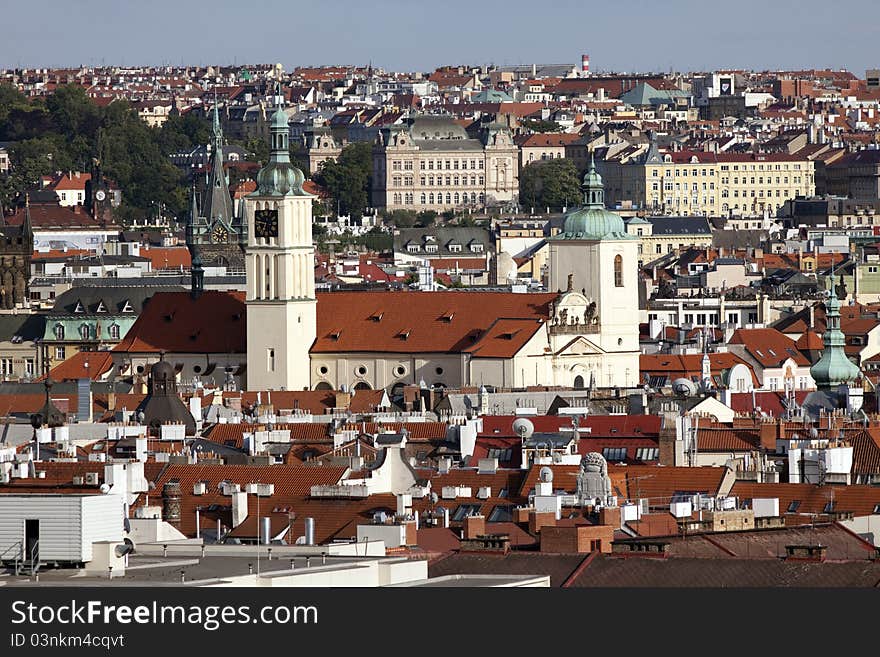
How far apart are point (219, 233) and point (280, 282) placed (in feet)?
111

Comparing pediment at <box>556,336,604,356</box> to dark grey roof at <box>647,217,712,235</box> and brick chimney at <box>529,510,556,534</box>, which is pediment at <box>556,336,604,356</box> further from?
dark grey roof at <box>647,217,712,235</box>

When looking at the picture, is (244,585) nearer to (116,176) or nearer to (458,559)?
(458,559)

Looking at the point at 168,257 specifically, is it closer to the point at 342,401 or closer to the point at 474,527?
A: the point at 342,401

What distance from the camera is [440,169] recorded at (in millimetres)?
176375

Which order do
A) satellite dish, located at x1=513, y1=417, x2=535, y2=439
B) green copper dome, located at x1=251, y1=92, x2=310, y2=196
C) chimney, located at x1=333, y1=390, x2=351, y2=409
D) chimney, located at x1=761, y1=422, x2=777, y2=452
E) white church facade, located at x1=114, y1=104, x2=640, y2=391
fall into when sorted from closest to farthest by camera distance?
chimney, located at x1=761, y1=422, x2=777, y2=452
satellite dish, located at x1=513, y1=417, x2=535, y2=439
chimney, located at x1=333, y1=390, x2=351, y2=409
white church facade, located at x1=114, y1=104, x2=640, y2=391
green copper dome, located at x1=251, y1=92, x2=310, y2=196

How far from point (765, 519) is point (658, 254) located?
10962 centimetres

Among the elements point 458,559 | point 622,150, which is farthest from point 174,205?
point 458,559

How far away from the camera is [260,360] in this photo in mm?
72688

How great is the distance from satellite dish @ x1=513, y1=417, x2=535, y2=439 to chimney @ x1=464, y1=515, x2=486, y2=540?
44.2 feet

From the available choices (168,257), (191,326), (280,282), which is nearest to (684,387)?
(280,282)

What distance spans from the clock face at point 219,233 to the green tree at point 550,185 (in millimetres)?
59176

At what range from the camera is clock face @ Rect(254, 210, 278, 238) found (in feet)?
241

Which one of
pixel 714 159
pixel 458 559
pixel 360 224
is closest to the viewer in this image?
pixel 458 559

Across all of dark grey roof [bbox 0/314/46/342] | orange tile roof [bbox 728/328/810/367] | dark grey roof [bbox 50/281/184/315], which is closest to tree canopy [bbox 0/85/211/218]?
dark grey roof [bbox 0/314/46/342]
